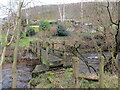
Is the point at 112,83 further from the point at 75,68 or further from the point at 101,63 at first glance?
the point at 75,68

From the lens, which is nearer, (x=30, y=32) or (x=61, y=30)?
(x=61, y=30)

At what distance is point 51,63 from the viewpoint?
8898 mm

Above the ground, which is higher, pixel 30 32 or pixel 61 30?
pixel 61 30

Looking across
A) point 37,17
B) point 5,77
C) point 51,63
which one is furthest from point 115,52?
point 37,17

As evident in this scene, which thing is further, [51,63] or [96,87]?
[51,63]

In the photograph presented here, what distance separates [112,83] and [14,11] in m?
5.26

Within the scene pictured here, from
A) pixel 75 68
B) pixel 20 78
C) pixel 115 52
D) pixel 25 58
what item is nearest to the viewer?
pixel 75 68

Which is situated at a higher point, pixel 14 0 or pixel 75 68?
pixel 14 0

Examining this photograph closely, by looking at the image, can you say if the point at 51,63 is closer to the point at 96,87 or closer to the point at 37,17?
the point at 96,87

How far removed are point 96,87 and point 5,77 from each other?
7.52 metres

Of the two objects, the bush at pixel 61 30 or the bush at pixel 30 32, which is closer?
the bush at pixel 61 30

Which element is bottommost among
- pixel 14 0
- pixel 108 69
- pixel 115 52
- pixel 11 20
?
pixel 108 69

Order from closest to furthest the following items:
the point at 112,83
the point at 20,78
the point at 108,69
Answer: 1. the point at 112,83
2. the point at 108,69
3. the point at 20,78

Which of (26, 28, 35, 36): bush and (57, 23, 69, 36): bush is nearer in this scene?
(57, 23, 69, 36): bush
